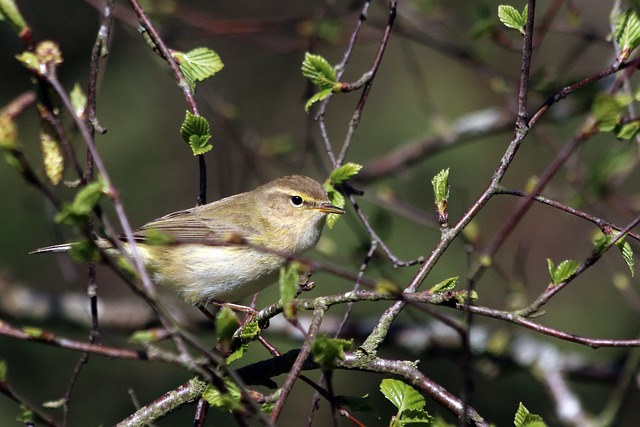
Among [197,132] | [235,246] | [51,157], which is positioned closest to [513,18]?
[197,132]

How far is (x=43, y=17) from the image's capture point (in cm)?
764

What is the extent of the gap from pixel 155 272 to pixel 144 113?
386 cm

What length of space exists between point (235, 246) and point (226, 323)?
162 centimetres

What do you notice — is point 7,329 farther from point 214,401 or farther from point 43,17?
point 43,17

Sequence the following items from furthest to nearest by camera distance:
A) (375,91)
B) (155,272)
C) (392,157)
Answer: (375,91), (392,157), (155,272)

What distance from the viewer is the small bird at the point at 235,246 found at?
3.52 m

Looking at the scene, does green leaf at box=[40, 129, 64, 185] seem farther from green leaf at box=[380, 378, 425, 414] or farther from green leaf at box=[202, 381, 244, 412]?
green leaf at box=[380, 378, 425, 414]

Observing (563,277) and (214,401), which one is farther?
(563,277)

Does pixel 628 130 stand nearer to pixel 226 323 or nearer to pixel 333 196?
pixel 333 196

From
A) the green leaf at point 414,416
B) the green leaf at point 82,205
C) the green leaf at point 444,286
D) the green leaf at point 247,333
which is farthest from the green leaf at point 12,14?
the green leaf at point 414,416

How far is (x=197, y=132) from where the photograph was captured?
2.52 m

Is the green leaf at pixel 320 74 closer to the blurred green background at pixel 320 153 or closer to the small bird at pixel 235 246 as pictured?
the small bird at pixel 235 246

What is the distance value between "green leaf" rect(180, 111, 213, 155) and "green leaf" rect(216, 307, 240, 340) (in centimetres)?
81

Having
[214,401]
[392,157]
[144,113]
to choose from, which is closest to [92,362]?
[144,113]
